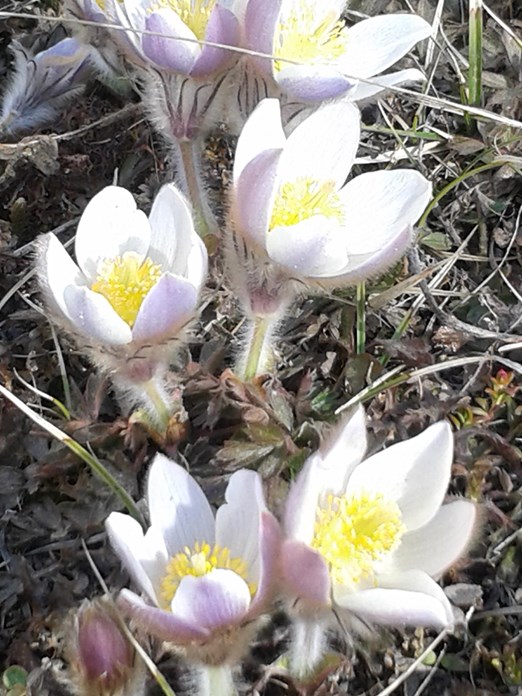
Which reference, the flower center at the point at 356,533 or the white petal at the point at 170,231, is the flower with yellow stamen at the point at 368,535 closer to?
the flower center at the point at 356,533

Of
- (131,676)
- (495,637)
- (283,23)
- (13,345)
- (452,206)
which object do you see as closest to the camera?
(131,676)

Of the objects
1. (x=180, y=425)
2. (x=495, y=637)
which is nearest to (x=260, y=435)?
(x=180, y=425)

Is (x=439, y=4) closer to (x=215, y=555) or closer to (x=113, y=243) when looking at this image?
(x=113, y=243)

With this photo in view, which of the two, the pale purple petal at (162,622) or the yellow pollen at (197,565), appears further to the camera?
the yellow pollen at (197,565)

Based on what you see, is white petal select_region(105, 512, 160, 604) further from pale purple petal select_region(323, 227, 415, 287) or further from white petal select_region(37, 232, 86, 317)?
pale purple petal select_region(323, 227, 415, 287)

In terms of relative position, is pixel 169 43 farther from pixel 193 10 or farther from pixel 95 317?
pixel 95 317

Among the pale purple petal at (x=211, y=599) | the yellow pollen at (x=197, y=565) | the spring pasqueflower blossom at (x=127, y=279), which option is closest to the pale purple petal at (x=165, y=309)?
the spring pasqueflower blossom at (x=127, y=279)
